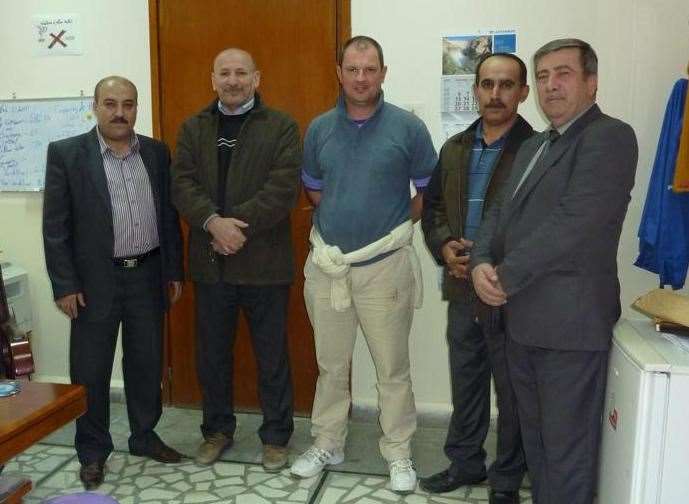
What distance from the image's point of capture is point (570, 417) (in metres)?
1.69

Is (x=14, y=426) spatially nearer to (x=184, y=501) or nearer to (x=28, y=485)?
(x=28, y=485)

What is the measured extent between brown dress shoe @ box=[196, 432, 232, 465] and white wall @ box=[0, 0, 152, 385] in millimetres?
926

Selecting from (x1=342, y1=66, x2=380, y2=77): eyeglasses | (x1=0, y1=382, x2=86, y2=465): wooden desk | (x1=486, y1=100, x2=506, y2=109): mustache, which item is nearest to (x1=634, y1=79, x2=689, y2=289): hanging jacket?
(x1=486, y1=100, x2=506, y2=109): mustache

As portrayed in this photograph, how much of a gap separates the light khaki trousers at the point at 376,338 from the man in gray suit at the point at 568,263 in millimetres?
573

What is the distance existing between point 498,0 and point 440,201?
1.01 meters

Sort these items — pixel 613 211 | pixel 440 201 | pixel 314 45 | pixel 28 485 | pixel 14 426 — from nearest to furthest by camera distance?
pixel 14 426 → pixel 28 485 → pixel 613 211 → pixel 440 201 → pixel 314 45

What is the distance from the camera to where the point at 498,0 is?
2.65 metres

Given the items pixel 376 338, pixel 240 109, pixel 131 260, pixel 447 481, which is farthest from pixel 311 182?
pixel 447 481

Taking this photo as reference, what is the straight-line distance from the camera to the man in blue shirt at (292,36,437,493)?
88.7 inches

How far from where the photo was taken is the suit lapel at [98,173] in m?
2.37

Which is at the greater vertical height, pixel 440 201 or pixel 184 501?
pixel 440 201

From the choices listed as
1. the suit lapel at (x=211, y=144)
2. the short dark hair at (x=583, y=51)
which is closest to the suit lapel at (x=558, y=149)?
the short dark hair at (x=583, y=51)

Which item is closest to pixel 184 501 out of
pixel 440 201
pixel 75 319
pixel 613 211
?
pixel 75 319

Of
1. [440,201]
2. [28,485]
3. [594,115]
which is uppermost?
[594,115]
